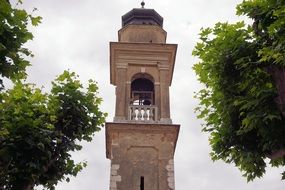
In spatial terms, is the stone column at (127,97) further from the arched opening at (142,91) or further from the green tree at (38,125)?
the green tree at (38,125)

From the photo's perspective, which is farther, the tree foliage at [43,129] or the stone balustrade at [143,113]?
the stone balustrade at [143,113]

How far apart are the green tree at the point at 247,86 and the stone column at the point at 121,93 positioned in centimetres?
684

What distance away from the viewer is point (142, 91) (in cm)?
1944

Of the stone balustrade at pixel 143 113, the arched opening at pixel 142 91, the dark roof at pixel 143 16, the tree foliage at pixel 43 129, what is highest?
the dark roof at pixel 143 16

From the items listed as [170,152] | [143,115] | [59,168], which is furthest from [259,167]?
[143,115]

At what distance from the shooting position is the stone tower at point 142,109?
52.2ft

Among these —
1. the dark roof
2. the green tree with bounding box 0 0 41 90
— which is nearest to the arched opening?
the dark roof

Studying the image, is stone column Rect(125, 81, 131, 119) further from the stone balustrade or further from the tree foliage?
the tree foliage

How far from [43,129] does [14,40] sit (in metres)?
2.85

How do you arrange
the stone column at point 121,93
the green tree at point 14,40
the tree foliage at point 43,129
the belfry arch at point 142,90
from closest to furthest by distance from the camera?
the green tree at point 14,40 → the tree foliage at point 43,129 → the stone column at point 121,93 → the belfry arch at point 142,90

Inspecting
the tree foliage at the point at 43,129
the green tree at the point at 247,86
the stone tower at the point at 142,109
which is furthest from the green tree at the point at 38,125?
the stone tower at the point at 142,109

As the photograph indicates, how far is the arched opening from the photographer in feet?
62.5

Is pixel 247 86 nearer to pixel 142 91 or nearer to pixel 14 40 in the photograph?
pixel 14 40

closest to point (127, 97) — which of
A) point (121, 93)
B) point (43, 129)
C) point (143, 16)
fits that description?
point (121, 93)
